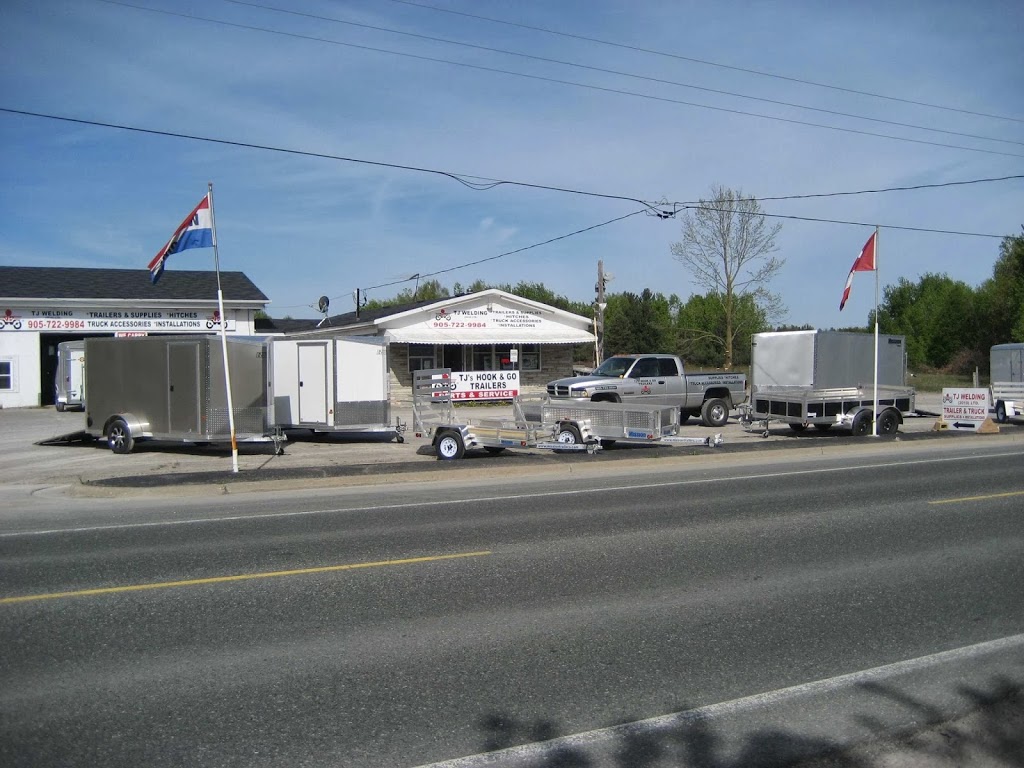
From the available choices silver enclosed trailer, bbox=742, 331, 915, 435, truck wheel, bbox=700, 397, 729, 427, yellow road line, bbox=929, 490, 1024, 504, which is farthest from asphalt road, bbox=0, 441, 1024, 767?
truck wheel, bbox=700, 397, 729, 427

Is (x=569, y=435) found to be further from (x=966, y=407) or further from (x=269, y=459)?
(x=966, y=407)

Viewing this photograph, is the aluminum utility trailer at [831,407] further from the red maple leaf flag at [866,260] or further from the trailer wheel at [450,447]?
the trailer wheel at [450,447]

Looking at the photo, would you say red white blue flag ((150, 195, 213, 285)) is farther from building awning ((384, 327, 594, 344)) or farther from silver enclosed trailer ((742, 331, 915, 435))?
building awning ((384, 327, 594, 344))

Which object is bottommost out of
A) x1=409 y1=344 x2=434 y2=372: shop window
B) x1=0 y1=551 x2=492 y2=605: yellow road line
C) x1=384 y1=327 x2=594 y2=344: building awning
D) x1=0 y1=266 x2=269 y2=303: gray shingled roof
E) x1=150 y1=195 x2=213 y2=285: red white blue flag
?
x1=0 y1=551 x2=492 y2=605: yellow road line

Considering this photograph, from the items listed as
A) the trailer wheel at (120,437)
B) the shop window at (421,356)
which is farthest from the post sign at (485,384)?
the trailer wheel at (120,437)

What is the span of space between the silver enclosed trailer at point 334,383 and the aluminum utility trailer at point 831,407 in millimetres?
9744

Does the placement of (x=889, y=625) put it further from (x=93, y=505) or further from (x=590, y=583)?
(x=93, y=505)

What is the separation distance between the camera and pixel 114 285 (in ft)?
114

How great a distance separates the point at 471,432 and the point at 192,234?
6.36 meters

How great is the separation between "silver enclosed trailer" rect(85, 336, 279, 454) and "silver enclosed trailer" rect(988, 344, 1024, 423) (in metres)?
22.1

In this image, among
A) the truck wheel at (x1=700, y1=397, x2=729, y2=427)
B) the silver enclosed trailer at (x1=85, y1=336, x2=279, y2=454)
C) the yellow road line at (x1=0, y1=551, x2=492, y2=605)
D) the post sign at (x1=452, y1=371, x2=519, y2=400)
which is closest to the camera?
the yellow road line at (x1=0, y1=551, x2=492, y2=605)

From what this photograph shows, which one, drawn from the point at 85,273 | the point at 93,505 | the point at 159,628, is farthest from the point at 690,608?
the point at 85,273

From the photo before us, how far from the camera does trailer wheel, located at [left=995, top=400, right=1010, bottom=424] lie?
87.1 feet

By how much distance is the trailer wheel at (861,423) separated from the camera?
21422mm
